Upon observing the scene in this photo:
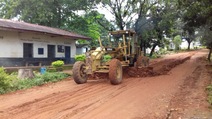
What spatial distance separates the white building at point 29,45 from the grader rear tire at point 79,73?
694cm

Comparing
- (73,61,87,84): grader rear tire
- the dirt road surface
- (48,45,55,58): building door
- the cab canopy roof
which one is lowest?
the dirt road surface

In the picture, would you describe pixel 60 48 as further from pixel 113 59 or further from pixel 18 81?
pixel 113 59

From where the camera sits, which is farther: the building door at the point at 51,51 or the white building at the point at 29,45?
the building door at the point at 51,51

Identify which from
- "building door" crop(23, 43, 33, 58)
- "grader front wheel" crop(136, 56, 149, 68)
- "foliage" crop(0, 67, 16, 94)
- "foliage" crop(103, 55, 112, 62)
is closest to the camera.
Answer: "foliage" crop(0, 67, 16, 94)

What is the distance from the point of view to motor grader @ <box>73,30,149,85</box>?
1160cm

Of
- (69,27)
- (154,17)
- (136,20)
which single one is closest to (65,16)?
(69,27)

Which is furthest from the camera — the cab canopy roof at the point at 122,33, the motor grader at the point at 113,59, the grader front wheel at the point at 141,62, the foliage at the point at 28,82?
the grader front wheel at the point at 141,62

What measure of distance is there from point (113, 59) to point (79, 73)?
6.06ft

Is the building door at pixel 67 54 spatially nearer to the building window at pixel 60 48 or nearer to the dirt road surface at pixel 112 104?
the building window at pixel 60 48

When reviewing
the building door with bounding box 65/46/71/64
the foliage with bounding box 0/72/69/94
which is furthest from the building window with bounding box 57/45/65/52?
the foliage with bounding box 0/72/69/94

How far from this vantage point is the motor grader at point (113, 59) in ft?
38.1

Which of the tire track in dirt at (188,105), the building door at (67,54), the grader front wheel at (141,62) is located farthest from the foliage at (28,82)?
the building door at (67,54)

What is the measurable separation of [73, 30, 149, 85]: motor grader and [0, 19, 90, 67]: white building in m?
7.16

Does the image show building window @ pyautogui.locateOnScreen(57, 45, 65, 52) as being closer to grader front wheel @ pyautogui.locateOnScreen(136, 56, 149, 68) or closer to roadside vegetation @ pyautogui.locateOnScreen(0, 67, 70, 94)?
roadside vegetation @ pyautogui.locateOnScreen(0, 67, 70, 94)
